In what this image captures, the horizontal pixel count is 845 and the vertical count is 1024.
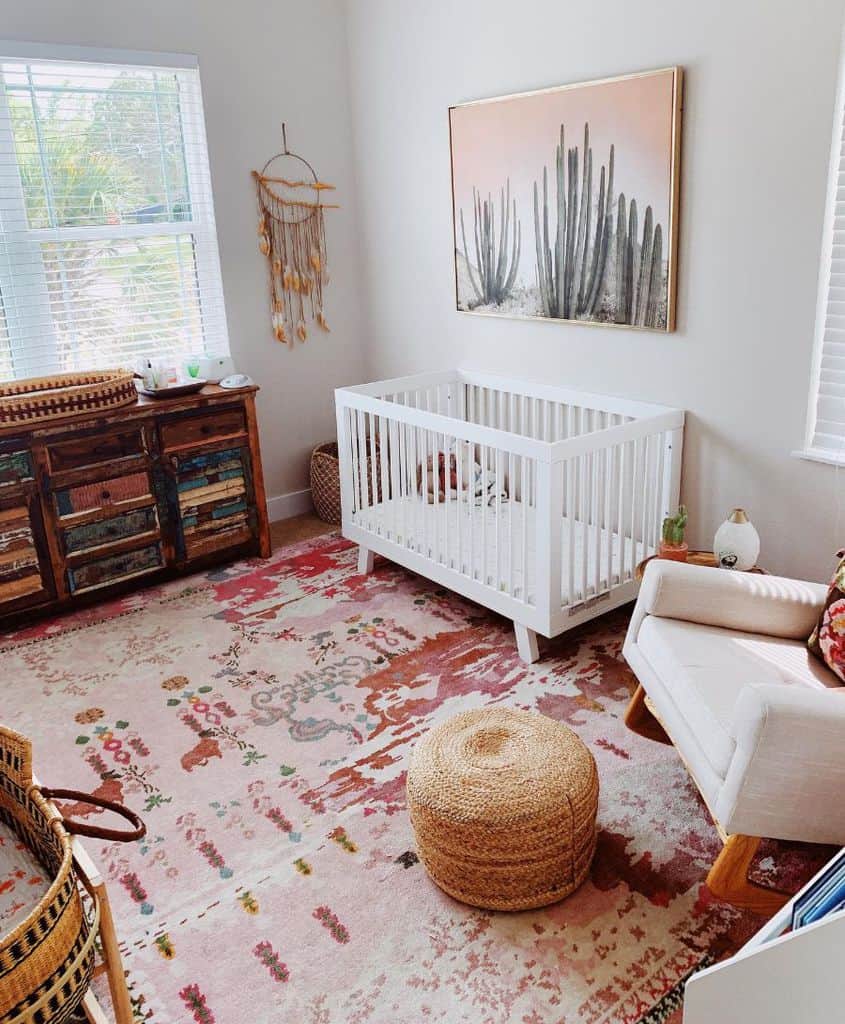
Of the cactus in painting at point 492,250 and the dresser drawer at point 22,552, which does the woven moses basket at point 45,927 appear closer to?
the dresser drawer at point 22,552

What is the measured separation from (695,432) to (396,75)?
2.12 meters

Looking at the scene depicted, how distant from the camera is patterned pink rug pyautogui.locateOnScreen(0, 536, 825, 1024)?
1743 mm

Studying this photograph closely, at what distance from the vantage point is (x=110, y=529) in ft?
11.1

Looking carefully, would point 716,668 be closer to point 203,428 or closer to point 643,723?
point 643,723

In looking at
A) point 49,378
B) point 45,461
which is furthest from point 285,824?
point 49,378

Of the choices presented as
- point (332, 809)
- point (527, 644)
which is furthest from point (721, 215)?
point (332, 809)

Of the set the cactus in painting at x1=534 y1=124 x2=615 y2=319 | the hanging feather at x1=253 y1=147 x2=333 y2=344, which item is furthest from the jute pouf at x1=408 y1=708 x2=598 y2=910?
the hanging feather at x1=253 y1=147 x2=333 y2=344

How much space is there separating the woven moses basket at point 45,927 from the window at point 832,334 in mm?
2193

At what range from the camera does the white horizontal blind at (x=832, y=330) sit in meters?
2.47

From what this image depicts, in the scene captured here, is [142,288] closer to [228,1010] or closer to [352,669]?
[352,669]

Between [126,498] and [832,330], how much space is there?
2.51m

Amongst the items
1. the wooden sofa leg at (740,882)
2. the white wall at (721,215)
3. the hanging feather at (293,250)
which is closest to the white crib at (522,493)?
the white wall at (721,215)

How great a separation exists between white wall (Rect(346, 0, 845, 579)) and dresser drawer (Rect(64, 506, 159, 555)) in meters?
1.57

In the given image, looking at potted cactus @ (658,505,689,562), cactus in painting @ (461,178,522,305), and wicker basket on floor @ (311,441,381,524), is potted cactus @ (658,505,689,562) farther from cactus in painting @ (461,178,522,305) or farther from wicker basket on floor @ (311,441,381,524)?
wicker basket on floor @ (311,441,381,524)
